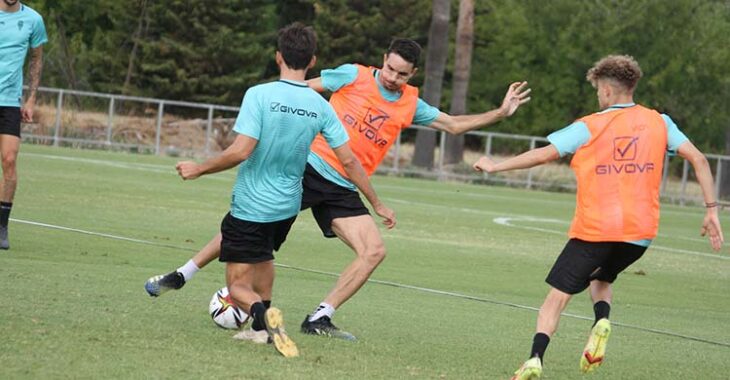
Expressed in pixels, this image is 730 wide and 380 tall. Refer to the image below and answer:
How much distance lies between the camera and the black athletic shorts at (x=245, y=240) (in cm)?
848

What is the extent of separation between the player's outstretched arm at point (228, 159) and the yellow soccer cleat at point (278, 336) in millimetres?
875

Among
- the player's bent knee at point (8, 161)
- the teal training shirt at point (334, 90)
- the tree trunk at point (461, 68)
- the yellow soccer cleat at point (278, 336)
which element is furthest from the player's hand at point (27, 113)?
the tree trunk at point (461, 68)

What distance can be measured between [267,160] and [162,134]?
34.5 m

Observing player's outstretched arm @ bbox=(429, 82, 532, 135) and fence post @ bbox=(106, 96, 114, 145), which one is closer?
player's outstretched arm @ bbox=(429, 82, 532, 135)

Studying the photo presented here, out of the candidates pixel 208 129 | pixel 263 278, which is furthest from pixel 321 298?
pixel 208 129

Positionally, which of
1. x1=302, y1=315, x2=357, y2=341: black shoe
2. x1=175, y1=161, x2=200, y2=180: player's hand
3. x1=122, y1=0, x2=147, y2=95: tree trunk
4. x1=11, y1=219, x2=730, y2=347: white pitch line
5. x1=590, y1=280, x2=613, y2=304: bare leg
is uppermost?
x1=122, y1=0, x2=147, y2=95: tree trunk

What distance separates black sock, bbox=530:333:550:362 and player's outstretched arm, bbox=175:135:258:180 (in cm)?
195

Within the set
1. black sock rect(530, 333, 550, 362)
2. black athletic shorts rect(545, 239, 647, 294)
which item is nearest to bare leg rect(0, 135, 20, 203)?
black athletic shorts rect(545, 239, 647, 294)

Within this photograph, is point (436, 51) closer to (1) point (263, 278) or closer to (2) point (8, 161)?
(2) point (8, 161)

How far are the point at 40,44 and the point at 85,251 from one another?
1.92 metres

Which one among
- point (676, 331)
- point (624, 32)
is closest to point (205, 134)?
point (624, 32)

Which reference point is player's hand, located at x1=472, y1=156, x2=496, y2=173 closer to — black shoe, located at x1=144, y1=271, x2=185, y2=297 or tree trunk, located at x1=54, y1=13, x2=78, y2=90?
black shoe, located at x1=144, y1=271, x2=185, y2=297

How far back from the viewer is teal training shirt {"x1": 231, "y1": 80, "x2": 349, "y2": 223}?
8250mm

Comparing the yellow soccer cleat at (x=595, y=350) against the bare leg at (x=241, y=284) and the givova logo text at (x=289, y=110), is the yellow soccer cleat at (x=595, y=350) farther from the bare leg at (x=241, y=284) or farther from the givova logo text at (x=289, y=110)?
the givova logo text at (x=289, y=110)
